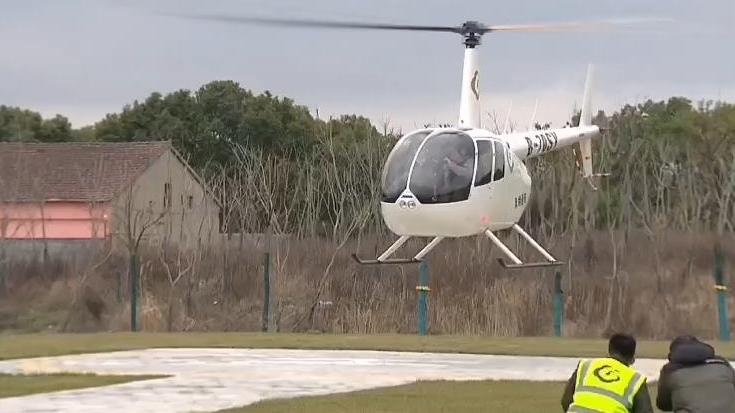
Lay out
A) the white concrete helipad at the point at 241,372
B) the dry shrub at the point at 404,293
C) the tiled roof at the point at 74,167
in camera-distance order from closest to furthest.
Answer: the white concrete helipad at the point at 241,372 < the dry shrub at the point at 404,293 < the tiled roof at the point at 74,167

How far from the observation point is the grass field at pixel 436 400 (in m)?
14.2

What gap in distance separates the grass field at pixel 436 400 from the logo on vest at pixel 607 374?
6.14 m

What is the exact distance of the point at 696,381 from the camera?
8234mm

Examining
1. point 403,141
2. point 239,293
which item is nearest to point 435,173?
point 403,141

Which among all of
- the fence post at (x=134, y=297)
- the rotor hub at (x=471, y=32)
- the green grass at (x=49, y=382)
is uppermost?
the rotor hub at (x=471, y=32)

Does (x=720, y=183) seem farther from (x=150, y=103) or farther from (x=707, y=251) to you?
(x=150, y=103)

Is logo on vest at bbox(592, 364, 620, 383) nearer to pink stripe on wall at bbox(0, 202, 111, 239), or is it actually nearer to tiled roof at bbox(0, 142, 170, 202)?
pink stripe on wall at bbox(0, 202, 111, 239)

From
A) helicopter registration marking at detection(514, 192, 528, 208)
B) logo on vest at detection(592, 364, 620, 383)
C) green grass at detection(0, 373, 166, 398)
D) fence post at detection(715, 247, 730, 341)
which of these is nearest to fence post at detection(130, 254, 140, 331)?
helicopter registration marking at detection(514, 192, 528, 208)

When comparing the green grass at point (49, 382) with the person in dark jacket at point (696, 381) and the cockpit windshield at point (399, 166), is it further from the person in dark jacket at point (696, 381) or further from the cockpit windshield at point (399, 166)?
the person in dark jacket at point (696, 381)

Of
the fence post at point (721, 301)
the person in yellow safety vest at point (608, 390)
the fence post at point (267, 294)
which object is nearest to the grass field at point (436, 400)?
the person in yellow safety vest at point (608, 390)

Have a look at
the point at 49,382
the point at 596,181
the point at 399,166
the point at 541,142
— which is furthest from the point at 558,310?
the point at 49,382

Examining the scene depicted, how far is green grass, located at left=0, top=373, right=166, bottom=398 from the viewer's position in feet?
53.9

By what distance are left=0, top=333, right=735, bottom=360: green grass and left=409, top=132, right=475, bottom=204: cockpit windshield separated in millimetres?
2994

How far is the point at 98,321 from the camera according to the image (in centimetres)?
3434
